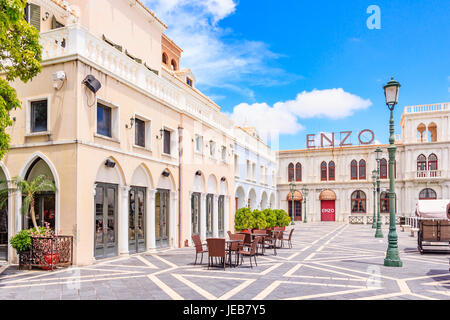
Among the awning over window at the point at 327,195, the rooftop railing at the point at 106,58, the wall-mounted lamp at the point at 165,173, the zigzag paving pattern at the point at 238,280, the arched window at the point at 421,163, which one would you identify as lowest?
the zigzag paving pattern at the point at 238,280

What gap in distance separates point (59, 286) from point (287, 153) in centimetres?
4534

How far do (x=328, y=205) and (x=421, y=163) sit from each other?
11.6 metres

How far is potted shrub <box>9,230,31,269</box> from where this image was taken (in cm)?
1144

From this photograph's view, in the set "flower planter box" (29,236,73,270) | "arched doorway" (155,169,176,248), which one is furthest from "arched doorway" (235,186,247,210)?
"flower planter box" (29,236,73,270)

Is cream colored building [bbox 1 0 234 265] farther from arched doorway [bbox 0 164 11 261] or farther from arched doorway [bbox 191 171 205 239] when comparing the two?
arched doorway [bbox 0 164 11 261]

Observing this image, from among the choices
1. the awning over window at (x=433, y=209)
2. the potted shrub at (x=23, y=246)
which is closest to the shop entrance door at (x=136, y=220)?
the potted shrub at (x=23, y=246)

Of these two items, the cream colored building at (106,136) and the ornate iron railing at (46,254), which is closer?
the ornate iron railing at (46,254)

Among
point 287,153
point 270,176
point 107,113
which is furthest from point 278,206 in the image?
point 107,113

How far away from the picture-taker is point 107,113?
14039 millimetres

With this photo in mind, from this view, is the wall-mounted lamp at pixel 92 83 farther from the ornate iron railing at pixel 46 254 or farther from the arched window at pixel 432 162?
the arched window at pixel 432 162

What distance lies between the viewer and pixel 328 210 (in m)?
50.1

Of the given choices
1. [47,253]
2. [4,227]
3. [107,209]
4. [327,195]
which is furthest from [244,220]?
[327,195]

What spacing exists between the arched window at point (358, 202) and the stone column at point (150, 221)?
3766cm

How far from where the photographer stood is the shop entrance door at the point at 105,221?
1320 cm
